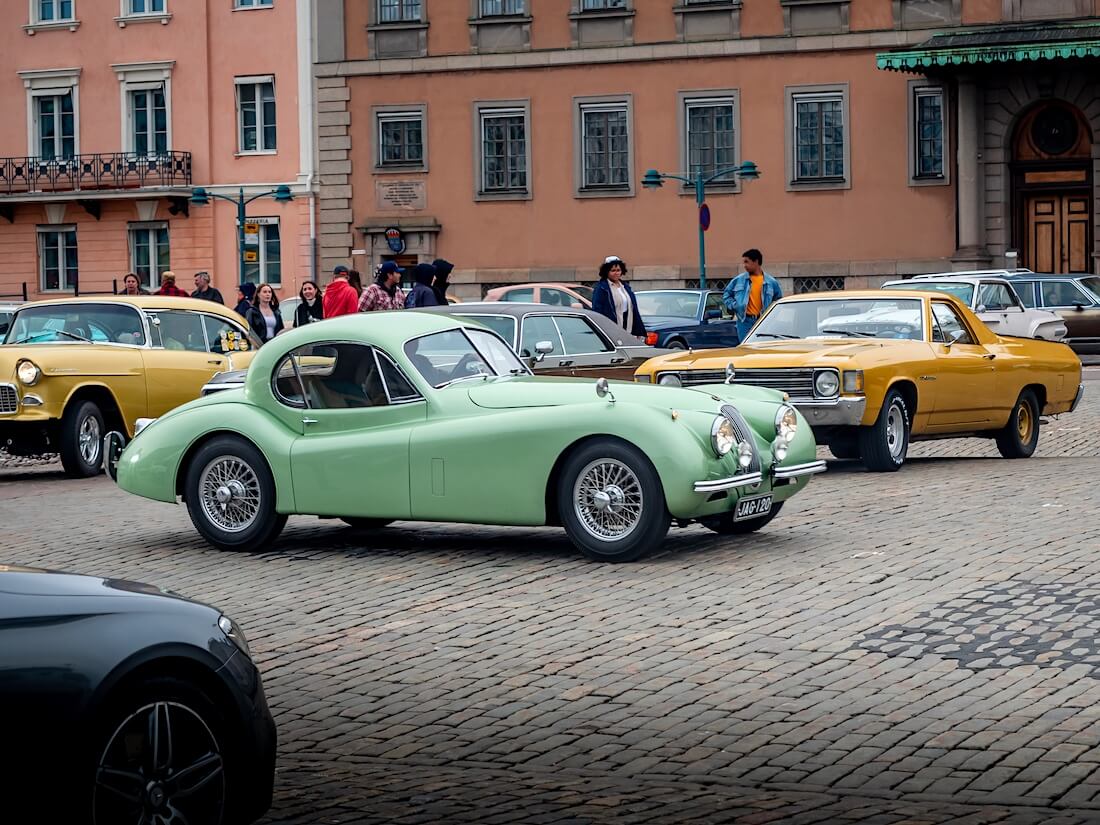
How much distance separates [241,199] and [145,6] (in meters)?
7.05

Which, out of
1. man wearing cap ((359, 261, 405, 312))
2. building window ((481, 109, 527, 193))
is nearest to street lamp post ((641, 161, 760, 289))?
building window ((481, 109, 527, 193))

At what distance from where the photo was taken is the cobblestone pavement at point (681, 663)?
21.3ft

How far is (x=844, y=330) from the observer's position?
697 inches

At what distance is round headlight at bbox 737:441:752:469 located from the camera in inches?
462

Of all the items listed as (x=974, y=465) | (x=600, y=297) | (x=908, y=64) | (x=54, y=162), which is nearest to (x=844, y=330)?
(x=974, y=465)

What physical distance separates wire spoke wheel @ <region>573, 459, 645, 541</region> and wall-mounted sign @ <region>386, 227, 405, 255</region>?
3763cm

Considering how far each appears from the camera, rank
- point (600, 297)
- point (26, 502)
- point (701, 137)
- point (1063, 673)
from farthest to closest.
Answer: point (701, 137)
point (600, 297)
point (26, 502)
point (1063, 673)

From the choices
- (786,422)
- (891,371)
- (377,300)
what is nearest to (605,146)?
(377,300)

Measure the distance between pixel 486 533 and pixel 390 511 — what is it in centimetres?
134

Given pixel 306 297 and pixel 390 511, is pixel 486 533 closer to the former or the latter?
pixel 390 511

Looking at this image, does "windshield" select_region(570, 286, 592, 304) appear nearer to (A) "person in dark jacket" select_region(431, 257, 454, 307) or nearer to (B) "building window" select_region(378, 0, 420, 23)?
(B) "building window" select_region(378, 0, 420, 23)

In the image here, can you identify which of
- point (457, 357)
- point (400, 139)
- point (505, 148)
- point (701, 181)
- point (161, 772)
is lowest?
point (161, 772)

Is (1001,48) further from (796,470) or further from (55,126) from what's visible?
(796,470)

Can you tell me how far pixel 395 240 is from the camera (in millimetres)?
48656
